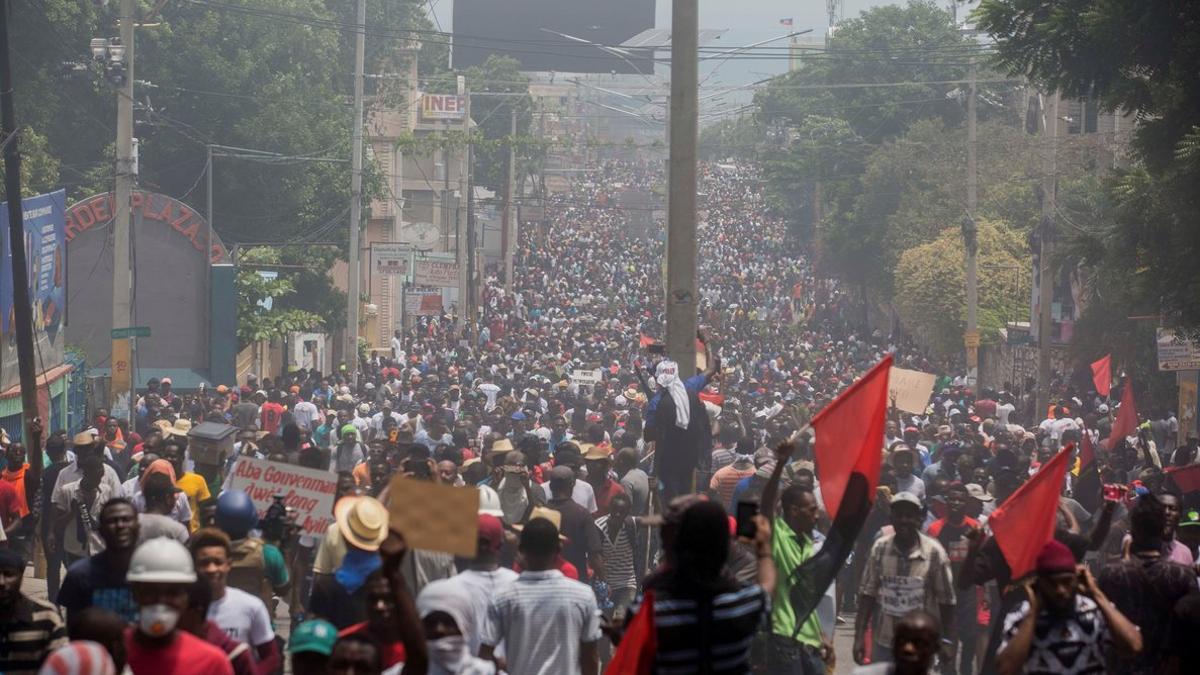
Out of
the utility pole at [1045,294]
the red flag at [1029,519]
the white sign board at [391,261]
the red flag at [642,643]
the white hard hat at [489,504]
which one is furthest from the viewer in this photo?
the white sign board at [391,261]

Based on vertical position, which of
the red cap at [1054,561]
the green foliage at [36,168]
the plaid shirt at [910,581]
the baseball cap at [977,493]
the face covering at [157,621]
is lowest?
the plaid shirt at [910,581]

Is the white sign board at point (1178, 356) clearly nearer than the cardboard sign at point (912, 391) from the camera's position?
Yes

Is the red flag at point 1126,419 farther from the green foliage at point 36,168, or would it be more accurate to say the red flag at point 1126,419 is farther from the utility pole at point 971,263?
the green foliage at point 36,168

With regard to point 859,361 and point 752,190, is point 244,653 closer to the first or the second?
point 859,361

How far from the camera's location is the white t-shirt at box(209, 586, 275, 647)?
254 inches

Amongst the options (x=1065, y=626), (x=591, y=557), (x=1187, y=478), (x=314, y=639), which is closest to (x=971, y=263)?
(x=1187, y=478)

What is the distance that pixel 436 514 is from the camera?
5859 millimetres

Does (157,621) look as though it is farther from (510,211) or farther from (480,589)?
(510,211)

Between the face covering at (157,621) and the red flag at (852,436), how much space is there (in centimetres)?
316

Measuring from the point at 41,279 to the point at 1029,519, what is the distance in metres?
18.8

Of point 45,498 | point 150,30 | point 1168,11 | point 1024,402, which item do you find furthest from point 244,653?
point 150,30

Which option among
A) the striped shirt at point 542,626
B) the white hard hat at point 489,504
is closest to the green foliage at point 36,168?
the white hard hat at point 489,504

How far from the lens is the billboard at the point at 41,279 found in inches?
858

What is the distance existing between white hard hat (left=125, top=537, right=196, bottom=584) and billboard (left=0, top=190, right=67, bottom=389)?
1665 centimetres
